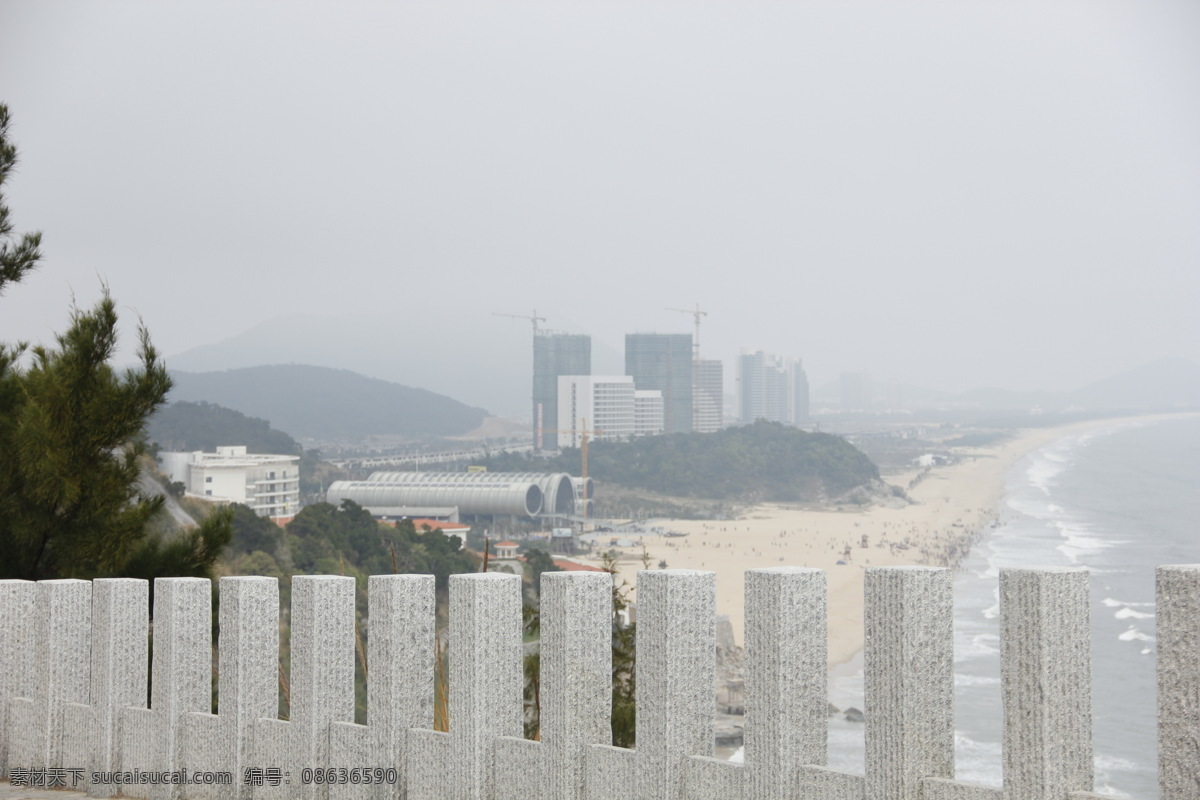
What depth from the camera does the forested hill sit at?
110 m

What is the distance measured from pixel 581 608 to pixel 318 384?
163588mm

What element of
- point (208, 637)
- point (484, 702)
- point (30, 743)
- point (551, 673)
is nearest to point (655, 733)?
point (551, 673)

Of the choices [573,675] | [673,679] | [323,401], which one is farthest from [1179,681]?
[323,401]

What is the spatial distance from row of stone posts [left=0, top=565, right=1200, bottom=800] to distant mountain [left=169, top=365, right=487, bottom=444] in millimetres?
145492

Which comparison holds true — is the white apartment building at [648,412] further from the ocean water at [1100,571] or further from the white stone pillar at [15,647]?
the white stone pillar at [15,647]

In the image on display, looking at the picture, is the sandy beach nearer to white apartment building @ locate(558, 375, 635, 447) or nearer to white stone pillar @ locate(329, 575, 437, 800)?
white stone pillar @ locate(329, 575, 437, 800)

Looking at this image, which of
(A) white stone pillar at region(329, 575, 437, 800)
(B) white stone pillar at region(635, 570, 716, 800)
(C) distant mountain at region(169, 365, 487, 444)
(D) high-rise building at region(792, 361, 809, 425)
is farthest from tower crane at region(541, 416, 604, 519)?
(B) white stone pillar at region(635, 570, 716, 800)

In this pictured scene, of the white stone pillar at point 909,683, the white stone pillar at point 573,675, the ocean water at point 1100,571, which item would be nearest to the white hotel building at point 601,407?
the ocean water at point 1100,571

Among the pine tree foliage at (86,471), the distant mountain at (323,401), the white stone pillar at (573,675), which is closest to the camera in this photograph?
the white stone pillar at (573,675)

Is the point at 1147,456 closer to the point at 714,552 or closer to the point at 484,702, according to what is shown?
Answer: the point at 714,552

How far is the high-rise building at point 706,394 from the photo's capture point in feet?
561

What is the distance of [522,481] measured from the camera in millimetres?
90562

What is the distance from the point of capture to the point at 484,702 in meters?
4.32

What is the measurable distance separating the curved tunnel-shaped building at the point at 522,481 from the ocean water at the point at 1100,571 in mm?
33289
